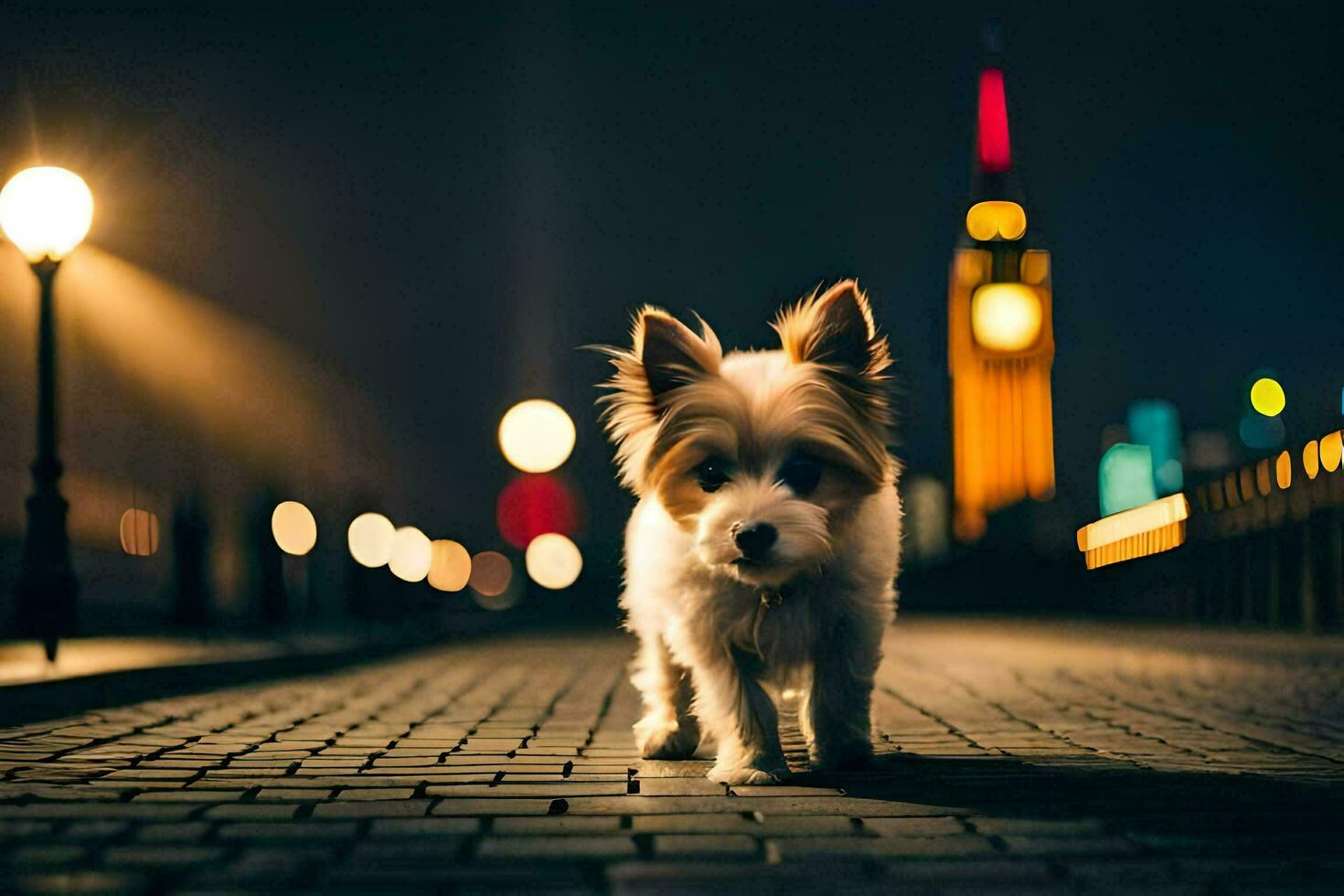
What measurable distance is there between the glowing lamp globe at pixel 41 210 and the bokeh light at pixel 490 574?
149 meters

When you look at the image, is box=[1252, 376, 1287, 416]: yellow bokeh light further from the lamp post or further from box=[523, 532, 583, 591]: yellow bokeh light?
the lamp post

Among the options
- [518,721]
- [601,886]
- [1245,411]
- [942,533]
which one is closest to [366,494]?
[518,721]

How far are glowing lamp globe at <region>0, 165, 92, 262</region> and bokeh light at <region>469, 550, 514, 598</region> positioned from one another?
149m

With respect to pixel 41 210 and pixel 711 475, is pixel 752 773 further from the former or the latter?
pixel 41 210

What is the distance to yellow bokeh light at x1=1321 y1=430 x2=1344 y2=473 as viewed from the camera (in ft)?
50.4

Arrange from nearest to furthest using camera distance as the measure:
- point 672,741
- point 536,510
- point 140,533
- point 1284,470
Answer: point 672,741 < point 1284,470 < point 140,533 < point 536,510

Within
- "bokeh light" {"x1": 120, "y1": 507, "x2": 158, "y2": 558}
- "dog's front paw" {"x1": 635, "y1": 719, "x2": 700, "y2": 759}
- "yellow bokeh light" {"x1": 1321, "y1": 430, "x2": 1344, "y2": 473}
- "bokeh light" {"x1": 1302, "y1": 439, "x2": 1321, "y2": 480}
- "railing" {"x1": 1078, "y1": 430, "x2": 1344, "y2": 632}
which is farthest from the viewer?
"bokeh light" {"x1": 120, "y1": 507, "x2": 158, "y2": 558}

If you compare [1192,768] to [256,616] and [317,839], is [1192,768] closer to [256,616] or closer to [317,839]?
[317,839]

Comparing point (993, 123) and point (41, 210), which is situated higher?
point (993, 123)

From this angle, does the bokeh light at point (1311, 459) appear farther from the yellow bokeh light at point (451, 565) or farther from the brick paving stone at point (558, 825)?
the yellow bokeh light at point (451, 565)

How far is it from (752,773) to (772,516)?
0.94 meters

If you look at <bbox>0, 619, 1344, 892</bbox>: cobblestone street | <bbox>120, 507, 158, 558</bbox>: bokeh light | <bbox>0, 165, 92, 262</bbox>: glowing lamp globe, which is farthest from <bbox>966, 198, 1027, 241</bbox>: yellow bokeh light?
<bbox>0, 619, 1344, 892</bbox>: cobblestone street

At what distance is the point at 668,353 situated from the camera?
19.5 ft

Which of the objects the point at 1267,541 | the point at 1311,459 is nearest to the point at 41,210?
the point at 1311,459
